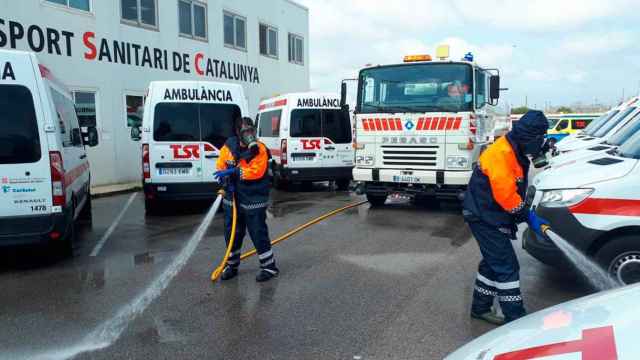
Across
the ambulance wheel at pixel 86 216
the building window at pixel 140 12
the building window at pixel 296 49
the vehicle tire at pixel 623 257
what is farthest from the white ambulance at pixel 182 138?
the building window at pixel 296 49

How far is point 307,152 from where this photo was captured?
13773mm

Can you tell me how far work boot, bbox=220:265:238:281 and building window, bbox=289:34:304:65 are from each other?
2049 centimetres

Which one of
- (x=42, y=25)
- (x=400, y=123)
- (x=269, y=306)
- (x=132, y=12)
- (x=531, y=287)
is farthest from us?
(x=132, y=12)

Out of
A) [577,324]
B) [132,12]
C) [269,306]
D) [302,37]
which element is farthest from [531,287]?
[302,37]

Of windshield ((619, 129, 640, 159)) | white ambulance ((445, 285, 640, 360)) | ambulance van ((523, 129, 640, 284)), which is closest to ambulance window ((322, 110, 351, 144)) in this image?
windshield ((619, 129, 640, 159))

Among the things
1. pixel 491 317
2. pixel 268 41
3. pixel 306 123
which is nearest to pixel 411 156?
pixel 306 123

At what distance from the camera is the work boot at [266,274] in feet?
19.4

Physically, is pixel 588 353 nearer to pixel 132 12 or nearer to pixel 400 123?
pixel 400 123

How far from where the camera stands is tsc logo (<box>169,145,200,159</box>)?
32.7 ft

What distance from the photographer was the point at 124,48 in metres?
15.9

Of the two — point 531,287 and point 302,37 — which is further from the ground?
point 302,37

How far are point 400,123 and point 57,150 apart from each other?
5.99 metres

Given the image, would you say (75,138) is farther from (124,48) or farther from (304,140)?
(124,48)

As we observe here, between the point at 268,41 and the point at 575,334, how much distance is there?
22.7 metres
